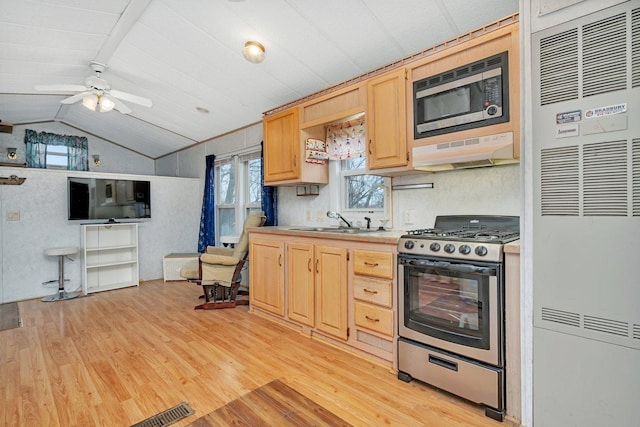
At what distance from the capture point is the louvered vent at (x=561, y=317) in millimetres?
1413

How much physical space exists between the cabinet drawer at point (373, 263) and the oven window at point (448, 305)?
0.52 ft

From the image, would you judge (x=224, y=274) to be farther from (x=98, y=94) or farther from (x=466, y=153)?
(x=466, y=153)

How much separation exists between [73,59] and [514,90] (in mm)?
4367

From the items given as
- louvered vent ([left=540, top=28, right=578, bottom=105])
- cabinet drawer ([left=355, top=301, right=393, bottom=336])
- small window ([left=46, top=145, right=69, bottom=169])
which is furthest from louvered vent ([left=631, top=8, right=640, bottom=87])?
small window ([left=46, top=145, right=69, bottom=169])

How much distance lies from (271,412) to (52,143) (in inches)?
280

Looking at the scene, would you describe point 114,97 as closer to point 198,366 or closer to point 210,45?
point 210,45

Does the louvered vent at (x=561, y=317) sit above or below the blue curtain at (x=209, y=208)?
below

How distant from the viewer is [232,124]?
15.3ft

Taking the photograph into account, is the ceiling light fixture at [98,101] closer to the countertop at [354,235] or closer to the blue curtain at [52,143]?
the countertop at [354,235]

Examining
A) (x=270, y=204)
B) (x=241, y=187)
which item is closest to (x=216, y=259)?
(x=270, y=204)

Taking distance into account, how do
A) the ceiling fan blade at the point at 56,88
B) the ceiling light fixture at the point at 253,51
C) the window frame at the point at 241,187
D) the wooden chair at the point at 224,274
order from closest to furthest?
1. the ceiling light fixture at the point at 253,51
2. the ceiling fan blade at the point at 56,88
3. the wooden chair at the point at 224,274
4. the window frame at the point at 241,187

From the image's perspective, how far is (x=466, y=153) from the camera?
6.68 feet

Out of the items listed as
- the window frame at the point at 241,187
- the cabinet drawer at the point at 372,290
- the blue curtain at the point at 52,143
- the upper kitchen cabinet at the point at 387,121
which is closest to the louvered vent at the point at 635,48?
the upper kitchen cabinet at the point at 387,121

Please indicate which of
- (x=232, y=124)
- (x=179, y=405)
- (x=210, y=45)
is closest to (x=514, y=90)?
(x=210, y=45)
